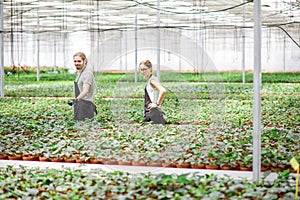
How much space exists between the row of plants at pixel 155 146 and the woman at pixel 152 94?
1.13 feet

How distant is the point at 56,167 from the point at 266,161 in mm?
2130

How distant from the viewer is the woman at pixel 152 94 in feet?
24.9

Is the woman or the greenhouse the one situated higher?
the woman

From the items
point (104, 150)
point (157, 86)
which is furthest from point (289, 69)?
point (104, 150)

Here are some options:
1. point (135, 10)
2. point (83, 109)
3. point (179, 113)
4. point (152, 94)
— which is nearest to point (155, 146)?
point (152, 94)

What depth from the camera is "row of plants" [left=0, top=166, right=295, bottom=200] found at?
3.97 meters

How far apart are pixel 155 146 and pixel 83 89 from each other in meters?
2.52

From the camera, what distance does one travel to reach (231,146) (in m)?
5.92

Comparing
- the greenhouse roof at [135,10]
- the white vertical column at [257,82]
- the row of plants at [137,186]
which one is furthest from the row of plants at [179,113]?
the greenhouse roof at [135,10]

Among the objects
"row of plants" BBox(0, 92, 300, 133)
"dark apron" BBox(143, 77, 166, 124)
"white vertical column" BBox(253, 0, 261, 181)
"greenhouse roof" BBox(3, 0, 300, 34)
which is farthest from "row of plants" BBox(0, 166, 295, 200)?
"greenhouse roof" BBox(3, 0, 300, 34)

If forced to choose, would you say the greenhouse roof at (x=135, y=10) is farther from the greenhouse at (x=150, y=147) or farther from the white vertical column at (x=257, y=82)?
the white vertical column at (x=257, y=82)

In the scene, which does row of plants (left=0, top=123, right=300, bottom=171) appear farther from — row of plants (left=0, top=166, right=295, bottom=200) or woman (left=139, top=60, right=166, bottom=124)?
row of plants (left=0, top=166, right=295, bottom=200)

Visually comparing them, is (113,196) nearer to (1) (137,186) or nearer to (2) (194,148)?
(1) (137,186)

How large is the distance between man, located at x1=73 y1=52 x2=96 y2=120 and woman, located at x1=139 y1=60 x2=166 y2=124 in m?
0.97
